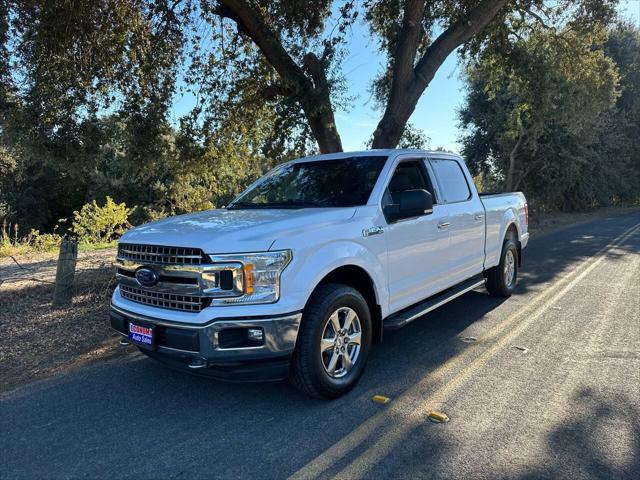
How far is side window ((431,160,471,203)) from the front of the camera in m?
5.56

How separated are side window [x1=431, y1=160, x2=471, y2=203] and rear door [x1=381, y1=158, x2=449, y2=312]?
271 mm

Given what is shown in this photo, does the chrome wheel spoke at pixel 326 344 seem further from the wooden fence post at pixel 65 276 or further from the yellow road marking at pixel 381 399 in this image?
the wooden fence post at pixel 65 276

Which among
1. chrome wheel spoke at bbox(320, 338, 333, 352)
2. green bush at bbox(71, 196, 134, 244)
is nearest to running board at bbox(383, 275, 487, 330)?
chrome wheel spoke at bbox(320, 338, 333, 352)

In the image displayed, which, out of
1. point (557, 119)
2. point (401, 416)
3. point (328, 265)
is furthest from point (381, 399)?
point (557, 119)

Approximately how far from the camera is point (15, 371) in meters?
4.55

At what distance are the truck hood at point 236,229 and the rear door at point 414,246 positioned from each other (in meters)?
0.64

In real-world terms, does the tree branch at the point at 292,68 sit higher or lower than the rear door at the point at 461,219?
higher

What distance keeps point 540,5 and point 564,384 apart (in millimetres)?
11668

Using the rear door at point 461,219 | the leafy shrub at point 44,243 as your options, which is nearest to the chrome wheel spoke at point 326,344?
the rear door at point 461,219

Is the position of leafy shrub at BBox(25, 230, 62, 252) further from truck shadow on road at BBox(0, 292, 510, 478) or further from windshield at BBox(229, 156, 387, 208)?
windshield at BBox(229, 156, 387, 208)

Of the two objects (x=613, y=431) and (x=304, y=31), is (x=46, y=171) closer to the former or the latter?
(x=304, y=31)

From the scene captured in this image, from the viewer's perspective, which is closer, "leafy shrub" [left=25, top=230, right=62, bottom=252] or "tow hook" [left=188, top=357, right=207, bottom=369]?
"tow hook" [left=188, top=357, right=207, bottom=369]

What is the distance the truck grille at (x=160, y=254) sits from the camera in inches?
133

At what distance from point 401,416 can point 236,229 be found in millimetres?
1846
